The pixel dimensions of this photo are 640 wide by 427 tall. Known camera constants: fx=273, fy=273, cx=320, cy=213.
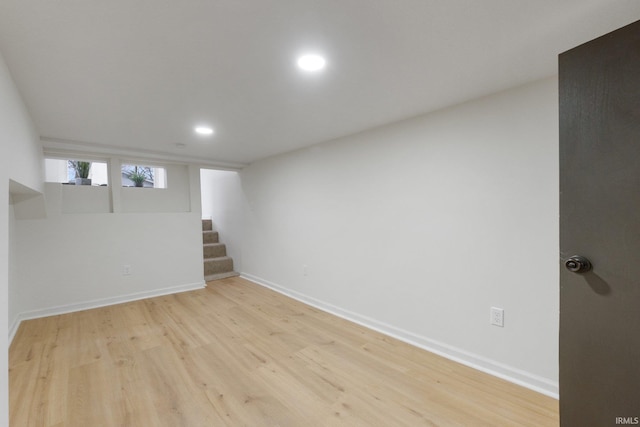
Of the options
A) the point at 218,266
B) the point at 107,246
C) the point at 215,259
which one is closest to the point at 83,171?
the point at 107,246

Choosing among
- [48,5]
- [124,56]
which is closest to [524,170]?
[124,56]

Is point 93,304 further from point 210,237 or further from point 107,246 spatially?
point 210,237

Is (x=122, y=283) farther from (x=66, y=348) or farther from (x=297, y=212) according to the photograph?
(x=297, y=212)

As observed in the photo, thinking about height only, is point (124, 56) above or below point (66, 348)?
above

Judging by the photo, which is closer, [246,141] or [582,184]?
[582,184]

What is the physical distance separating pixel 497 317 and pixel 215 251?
15.6 feet

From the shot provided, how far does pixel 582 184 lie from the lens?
118 cm

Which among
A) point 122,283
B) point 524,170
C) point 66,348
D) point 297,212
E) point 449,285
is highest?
point 524,170

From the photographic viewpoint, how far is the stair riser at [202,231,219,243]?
561cm

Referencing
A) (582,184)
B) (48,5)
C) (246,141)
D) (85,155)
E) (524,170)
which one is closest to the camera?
(48,5)

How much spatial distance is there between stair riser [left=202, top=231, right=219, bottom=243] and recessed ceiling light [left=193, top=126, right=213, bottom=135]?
10.7 feet

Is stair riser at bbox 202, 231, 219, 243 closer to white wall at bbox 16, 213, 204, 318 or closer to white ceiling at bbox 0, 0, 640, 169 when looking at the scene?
white wall at bbox 16, 213, 204, 318

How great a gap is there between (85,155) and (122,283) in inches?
67.0

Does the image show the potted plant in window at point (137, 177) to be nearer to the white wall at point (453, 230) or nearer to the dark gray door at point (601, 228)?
the white wall at point (453, 230)
